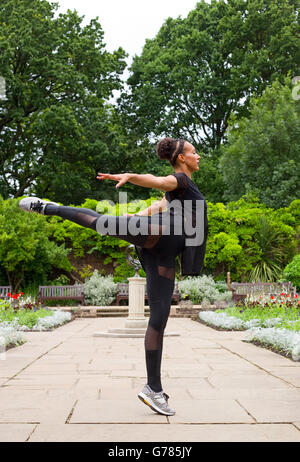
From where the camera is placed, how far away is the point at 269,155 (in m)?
20.3

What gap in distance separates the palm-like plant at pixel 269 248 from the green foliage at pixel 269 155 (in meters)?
3.00

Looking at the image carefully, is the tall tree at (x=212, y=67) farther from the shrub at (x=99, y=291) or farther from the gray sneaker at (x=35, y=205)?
the gray sneaker at (x=35, y=205)

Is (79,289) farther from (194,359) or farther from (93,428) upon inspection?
(93,428)

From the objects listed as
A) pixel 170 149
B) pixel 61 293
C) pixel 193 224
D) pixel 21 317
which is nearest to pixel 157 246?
pixel 193 224

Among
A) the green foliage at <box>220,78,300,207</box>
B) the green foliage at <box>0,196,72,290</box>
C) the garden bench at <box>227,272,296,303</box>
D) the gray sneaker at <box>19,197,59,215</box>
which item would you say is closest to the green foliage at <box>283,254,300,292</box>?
the garden bench at <box>227,272,296,303</box>

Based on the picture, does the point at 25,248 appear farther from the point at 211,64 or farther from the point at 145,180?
the point at 211,64

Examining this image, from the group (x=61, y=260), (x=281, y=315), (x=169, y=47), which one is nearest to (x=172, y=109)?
(x=169, y=47)

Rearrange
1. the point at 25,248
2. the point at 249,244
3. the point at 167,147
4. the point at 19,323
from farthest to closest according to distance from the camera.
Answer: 1. the point at 249,244
2. the point at 25,248
3. the point at 19,323
4. the point at 167,147

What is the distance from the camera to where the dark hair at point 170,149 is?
121 inches

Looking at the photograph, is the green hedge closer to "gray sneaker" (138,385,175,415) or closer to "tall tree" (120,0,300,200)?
"tall tree" (120,0,300,200)

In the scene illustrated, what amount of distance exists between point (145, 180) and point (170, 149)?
1.82ft

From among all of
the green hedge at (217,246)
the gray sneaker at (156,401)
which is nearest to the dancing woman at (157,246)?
the gray sneaker at (156,401)

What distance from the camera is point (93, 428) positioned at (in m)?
2.55

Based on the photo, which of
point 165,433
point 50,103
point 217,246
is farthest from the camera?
point 50,103
